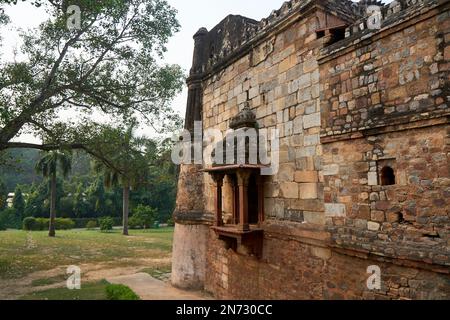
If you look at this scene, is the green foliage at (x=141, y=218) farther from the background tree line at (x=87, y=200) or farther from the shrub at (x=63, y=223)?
the shrub at (x=63, y=223)

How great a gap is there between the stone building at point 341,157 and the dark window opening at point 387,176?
0.02 metres

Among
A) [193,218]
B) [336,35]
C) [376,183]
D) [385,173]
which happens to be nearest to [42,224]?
[193,218]

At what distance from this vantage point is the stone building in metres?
4.43

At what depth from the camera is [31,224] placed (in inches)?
1247

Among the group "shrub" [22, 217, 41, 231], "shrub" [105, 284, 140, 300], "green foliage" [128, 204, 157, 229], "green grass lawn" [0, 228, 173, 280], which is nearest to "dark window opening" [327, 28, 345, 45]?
"shrub" [105, 284, 140, 300]

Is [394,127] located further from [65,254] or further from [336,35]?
[65,254]

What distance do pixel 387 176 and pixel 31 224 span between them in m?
34.6

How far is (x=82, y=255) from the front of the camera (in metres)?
17.0

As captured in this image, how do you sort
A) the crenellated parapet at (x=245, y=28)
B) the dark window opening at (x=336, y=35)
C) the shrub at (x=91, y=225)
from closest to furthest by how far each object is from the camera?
the dark window opening at (x=336, y=35) → the crenellated parapet at (x=245, y=28) → the shrub at (x=91, y=225)

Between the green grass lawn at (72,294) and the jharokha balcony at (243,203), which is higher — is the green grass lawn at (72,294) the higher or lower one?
the lower one

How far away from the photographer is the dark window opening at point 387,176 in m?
4.98

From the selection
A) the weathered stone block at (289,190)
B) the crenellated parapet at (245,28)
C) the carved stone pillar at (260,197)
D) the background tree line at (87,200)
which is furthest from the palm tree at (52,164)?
the weathered stone block at (289,190)

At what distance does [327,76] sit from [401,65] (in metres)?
1.43

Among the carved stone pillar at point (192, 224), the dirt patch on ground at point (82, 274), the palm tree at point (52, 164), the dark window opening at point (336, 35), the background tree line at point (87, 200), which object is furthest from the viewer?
the background tree line at point (87, 200)
